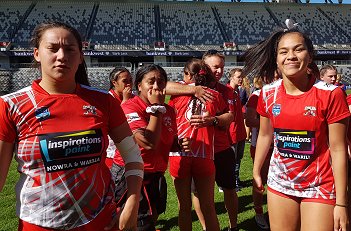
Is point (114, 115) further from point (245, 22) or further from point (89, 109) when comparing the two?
point (245, 22)

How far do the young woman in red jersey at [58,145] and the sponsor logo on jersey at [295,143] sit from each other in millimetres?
1233

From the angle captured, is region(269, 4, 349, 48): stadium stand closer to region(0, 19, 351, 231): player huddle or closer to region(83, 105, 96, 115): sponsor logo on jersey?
region(0, 19, 351, 231): player huddle

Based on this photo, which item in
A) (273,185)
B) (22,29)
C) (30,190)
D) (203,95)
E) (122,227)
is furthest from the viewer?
(22,29)

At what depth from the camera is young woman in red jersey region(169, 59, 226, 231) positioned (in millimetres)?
3494

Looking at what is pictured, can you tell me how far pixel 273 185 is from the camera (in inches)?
106

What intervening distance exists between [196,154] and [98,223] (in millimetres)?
1717

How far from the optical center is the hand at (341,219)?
2.31 meters

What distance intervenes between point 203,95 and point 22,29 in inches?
1344

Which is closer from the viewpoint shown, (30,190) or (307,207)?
(30,190)

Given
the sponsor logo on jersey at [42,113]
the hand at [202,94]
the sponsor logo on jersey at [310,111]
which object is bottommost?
the sponsor logo on jersey at [310,111]

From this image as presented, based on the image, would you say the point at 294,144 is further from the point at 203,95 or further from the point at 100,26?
the point at 100,26

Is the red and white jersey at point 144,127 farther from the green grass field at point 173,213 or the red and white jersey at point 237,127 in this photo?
the red and white jersey at point 237,127

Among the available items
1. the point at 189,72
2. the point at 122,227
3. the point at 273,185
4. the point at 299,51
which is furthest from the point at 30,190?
the point at 189,72

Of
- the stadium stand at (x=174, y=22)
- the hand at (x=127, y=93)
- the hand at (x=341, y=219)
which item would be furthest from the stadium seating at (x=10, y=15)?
the hand at (x=341, y=219)
